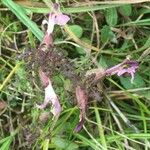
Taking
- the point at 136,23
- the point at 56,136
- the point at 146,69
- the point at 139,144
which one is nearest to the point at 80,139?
the point at 56,136

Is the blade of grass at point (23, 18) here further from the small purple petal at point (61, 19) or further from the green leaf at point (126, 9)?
the green leaf at point (126, 9)

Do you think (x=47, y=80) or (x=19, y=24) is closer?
(x=47, y=80)

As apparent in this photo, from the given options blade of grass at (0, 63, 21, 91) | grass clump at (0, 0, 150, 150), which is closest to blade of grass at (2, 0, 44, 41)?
grass clump at (0, 0, 150, 150)

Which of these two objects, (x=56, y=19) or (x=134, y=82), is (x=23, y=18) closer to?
(x=56, y=19)

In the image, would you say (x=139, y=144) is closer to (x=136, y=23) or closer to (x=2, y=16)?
(x=136, y=23)

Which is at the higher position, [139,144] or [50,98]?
[50,98]

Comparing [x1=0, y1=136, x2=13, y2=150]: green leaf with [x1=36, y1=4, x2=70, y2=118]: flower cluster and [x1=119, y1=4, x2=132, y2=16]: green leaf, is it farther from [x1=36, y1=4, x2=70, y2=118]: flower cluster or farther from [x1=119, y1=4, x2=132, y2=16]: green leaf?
[x1=119, y1=4, x2=132, y2=16]: green leaf
